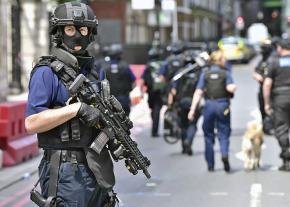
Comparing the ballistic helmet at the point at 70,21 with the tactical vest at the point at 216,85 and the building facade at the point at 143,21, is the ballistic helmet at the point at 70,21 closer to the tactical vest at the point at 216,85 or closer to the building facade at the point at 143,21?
the tactical vest at the point at 216,85

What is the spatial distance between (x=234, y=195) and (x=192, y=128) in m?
3.60

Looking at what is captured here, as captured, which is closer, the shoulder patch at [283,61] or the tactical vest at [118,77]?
the shoulder patch at [283,61]

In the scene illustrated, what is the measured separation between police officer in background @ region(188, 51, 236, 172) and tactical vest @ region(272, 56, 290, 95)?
80cm

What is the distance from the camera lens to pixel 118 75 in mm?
12352

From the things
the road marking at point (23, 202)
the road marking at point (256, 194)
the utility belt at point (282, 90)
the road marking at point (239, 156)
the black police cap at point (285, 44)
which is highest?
the black police cap at point (285, 44)

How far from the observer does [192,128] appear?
12359 mm

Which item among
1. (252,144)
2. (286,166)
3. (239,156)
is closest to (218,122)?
(252,144)

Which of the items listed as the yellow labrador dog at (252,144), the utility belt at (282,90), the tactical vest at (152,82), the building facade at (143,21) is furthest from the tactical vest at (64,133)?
the building facade at (143,21)

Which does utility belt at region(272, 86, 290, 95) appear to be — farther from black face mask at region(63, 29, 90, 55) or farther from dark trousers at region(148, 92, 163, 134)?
black face mask at region(63, 29, 90, 55)

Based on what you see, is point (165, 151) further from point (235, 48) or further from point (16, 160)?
point (235, 48)

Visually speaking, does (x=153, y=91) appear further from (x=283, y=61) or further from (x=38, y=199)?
(x=38, y=199)

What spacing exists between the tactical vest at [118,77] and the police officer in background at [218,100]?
2213 mm

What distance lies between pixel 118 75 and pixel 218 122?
260cm

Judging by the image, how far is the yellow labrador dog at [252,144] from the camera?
10.4 metres
